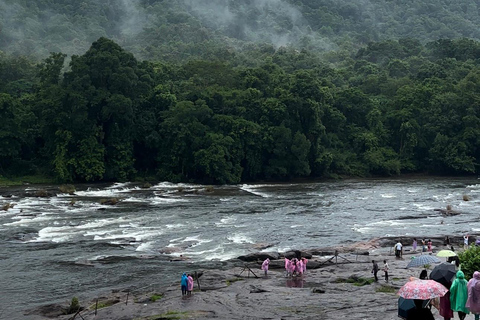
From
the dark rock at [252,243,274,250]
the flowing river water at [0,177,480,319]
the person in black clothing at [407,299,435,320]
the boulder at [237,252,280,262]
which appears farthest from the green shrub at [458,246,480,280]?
the dark rock at [252,243,274,250]

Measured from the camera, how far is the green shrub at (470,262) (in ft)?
60.5

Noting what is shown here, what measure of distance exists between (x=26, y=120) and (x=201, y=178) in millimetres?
20466

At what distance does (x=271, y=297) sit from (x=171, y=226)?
18916 millimetres

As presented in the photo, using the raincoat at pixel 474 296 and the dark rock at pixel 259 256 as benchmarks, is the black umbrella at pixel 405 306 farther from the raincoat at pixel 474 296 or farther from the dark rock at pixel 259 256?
the dark rock at pixel 259 256

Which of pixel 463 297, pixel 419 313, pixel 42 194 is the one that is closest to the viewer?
pixel 419 313

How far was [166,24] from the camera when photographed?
173500 millimetres

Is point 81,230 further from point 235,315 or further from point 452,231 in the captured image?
point 452,231

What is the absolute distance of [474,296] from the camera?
49.6 feet

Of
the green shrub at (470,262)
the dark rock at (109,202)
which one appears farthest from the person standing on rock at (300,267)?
the dark rock at (109,202)

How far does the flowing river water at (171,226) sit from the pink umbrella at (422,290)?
48.4 ft

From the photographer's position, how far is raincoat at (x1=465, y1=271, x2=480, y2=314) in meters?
15.1

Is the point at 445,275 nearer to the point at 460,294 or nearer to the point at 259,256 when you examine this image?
the point at 460,294

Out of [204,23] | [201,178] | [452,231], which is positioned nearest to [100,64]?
A: [201,178]

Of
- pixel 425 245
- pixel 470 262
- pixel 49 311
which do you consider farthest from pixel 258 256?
pixel 470 262
